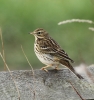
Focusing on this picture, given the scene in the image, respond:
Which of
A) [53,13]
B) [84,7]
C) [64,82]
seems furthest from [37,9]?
[64,82]

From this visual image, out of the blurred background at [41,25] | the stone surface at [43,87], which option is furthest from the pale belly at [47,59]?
the blurred background at [41,25]

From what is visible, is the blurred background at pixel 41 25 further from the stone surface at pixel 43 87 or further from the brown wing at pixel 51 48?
the stone surface at pixel 43 87

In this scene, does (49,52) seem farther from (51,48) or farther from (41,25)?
(41,25)

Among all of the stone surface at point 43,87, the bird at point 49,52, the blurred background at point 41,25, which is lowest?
the blurred background at point 41,25

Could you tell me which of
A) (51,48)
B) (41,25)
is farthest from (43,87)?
(41,25)

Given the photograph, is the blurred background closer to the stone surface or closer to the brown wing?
the brown wing

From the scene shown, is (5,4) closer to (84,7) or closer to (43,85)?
(84,7)
